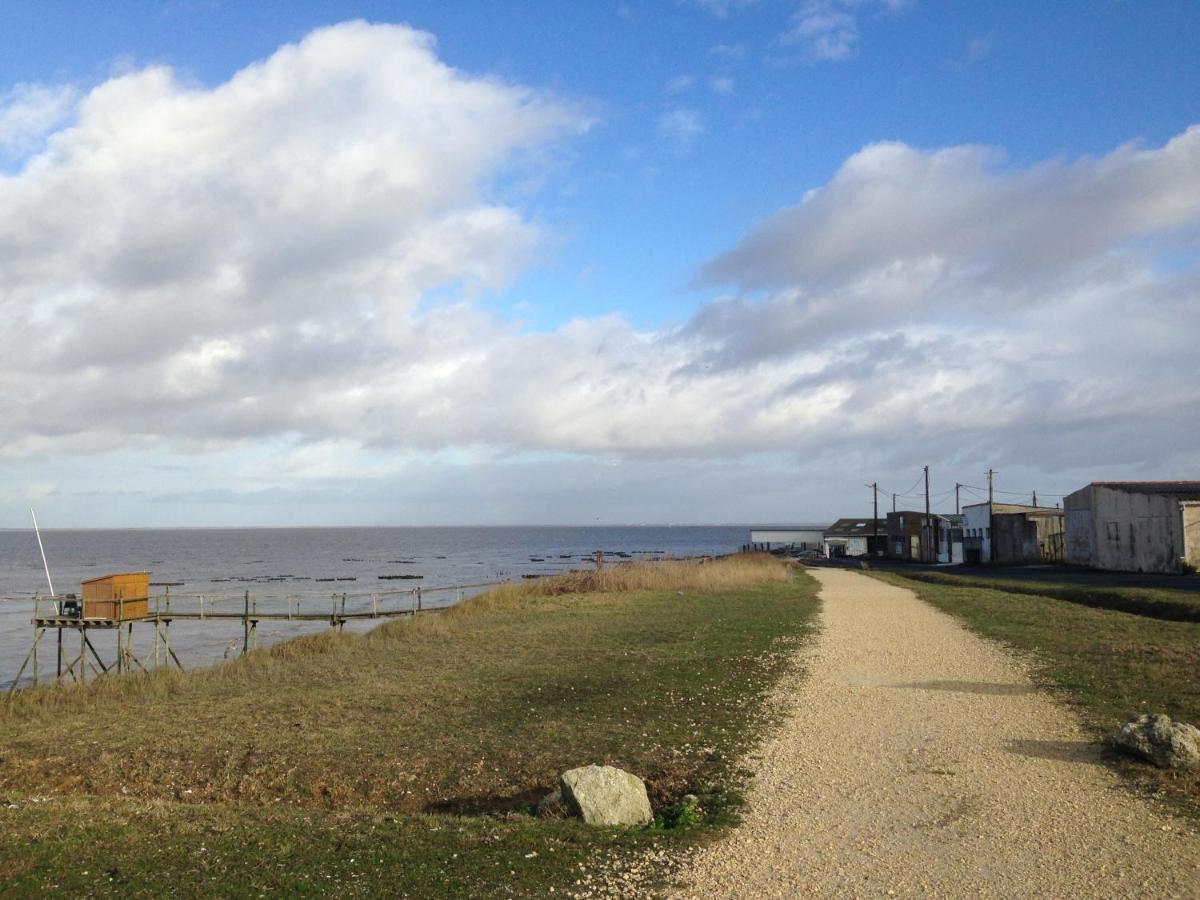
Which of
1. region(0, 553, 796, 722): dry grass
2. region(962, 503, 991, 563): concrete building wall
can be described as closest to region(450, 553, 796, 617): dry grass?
region(0, 553, 796, 722): dry grass

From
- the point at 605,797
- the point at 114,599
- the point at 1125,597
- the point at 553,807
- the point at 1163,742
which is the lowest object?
the point at 114,599

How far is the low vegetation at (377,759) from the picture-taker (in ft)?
21.9

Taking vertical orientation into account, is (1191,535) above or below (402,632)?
above

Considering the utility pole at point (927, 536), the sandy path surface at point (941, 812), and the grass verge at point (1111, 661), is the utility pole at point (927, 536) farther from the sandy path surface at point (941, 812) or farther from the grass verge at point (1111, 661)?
the sandy path surface at point (941, 812)

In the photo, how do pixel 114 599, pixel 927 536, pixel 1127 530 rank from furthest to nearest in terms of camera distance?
pixel 927 536, pixel 1127 530, pixel 114 599

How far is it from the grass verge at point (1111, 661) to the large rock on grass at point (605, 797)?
14.5 feet

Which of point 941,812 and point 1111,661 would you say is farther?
point 1111,661

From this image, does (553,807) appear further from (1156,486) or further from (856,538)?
(856,538)

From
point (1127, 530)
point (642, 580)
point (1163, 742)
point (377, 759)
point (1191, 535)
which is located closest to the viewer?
point (1163, 742)

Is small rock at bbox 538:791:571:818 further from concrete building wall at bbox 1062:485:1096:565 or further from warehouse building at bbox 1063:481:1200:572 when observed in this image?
concrete building wall at bbox 1062:485:1096:565

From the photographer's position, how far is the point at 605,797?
759 cm

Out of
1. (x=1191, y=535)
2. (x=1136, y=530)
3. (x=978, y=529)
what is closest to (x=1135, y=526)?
(x=1136, y=530)

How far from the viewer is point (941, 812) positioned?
756 centimetres

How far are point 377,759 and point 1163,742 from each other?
7.82 meters
